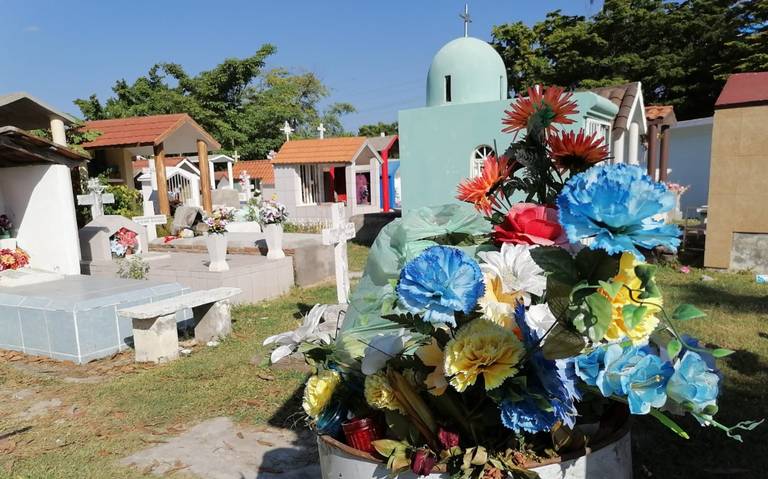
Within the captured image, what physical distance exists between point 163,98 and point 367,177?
1306 centimetres

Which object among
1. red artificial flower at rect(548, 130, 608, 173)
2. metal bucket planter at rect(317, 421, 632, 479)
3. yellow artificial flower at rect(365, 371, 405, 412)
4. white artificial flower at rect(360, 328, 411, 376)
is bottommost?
metal bucket planter at rect(317, 421, 632, 479)

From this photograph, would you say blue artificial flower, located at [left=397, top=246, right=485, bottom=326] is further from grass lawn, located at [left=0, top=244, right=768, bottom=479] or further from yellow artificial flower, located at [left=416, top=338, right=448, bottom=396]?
grass lawn, located at [left=0, top=244, right=768, bottom=479]

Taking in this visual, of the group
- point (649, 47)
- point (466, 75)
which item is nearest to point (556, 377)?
point (466, 75)

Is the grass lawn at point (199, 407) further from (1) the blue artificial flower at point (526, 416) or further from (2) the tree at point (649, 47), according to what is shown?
(2) the tree at point (649, 47)

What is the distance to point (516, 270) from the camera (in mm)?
1346

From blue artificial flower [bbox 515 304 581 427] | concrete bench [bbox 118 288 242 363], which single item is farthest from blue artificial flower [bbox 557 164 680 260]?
concrete bench [bbox 118 288 242 363]

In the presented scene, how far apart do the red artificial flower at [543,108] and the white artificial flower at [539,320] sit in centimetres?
59

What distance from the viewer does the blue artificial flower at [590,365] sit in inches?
46.3

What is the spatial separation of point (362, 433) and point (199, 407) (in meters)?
3.00

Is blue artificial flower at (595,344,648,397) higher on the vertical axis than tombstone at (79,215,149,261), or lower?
higher

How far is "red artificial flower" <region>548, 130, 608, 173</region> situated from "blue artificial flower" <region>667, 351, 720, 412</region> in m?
0.59

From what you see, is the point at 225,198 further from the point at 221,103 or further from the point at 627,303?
the point at 627,303

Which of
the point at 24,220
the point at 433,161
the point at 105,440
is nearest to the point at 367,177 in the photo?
the point at 433,161

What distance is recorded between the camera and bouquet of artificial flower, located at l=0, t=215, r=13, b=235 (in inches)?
276
